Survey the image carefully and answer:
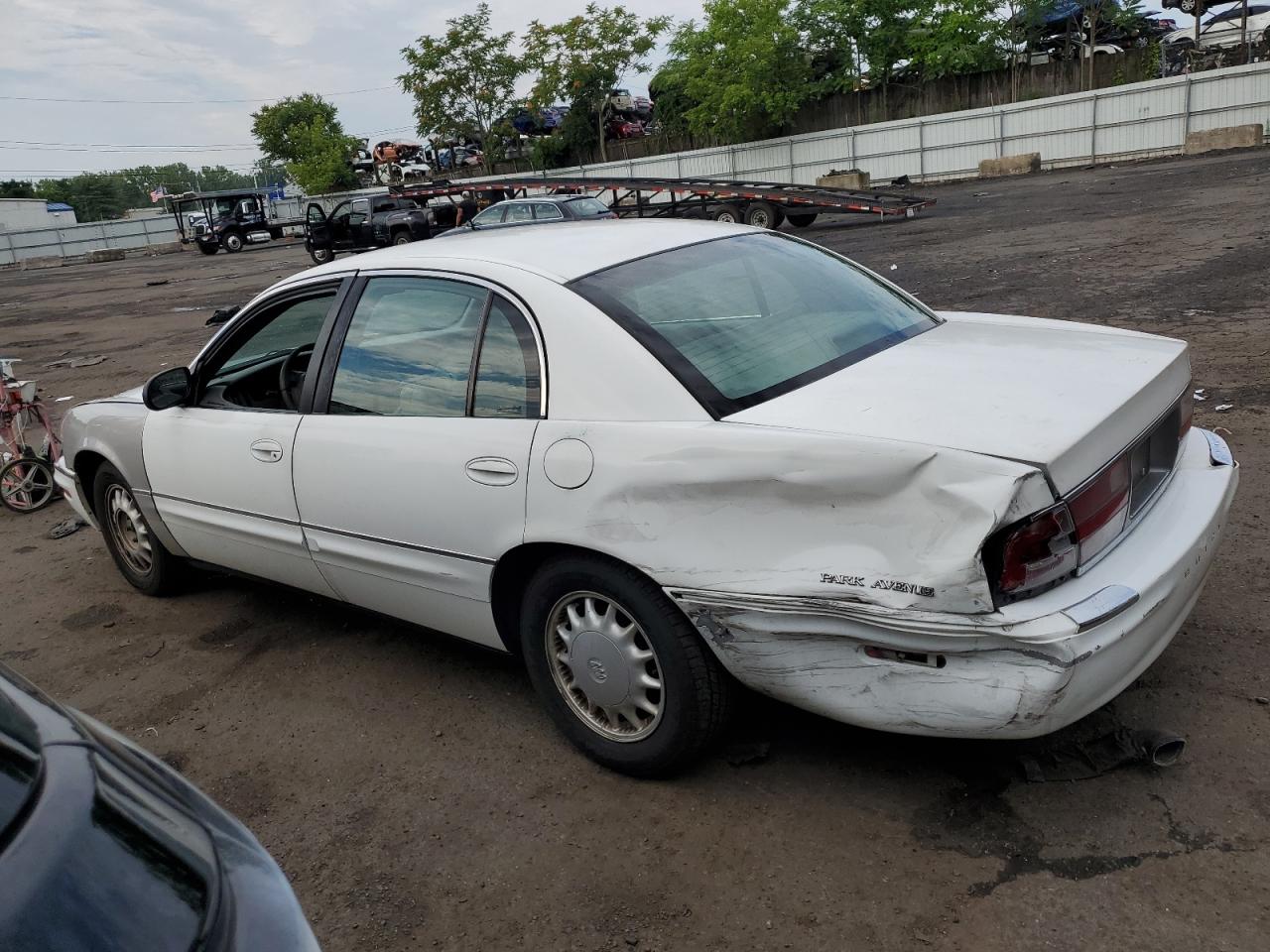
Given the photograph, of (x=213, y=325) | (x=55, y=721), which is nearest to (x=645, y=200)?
(x=213, y=325)

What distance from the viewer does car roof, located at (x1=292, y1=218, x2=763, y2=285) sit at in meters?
3.31

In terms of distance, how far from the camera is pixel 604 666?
2.96m

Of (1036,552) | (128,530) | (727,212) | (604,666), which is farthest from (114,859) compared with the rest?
(727,212)

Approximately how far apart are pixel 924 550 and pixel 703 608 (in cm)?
62

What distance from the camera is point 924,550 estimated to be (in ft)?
7.55

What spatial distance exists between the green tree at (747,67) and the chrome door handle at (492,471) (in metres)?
37.1

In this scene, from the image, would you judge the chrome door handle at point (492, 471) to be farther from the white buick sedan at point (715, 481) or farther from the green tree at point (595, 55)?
the green tree at point (595, 55)

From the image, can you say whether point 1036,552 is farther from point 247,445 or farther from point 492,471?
point 247,445

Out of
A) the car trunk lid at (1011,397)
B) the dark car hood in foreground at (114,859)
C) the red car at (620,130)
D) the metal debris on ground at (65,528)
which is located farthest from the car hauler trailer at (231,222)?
the dark car hood in foreground at (114,859)

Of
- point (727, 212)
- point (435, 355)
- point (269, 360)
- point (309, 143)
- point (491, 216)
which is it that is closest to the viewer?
point (435, 355)

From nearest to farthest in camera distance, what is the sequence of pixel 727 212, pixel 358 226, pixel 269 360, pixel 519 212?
pixel 269 360 → pixel 519 212 → pixel 727 212 → pixel 358 226

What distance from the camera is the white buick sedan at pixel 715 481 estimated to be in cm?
234

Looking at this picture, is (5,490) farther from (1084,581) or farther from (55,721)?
(1084,581)

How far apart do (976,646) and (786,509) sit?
1.80ft
